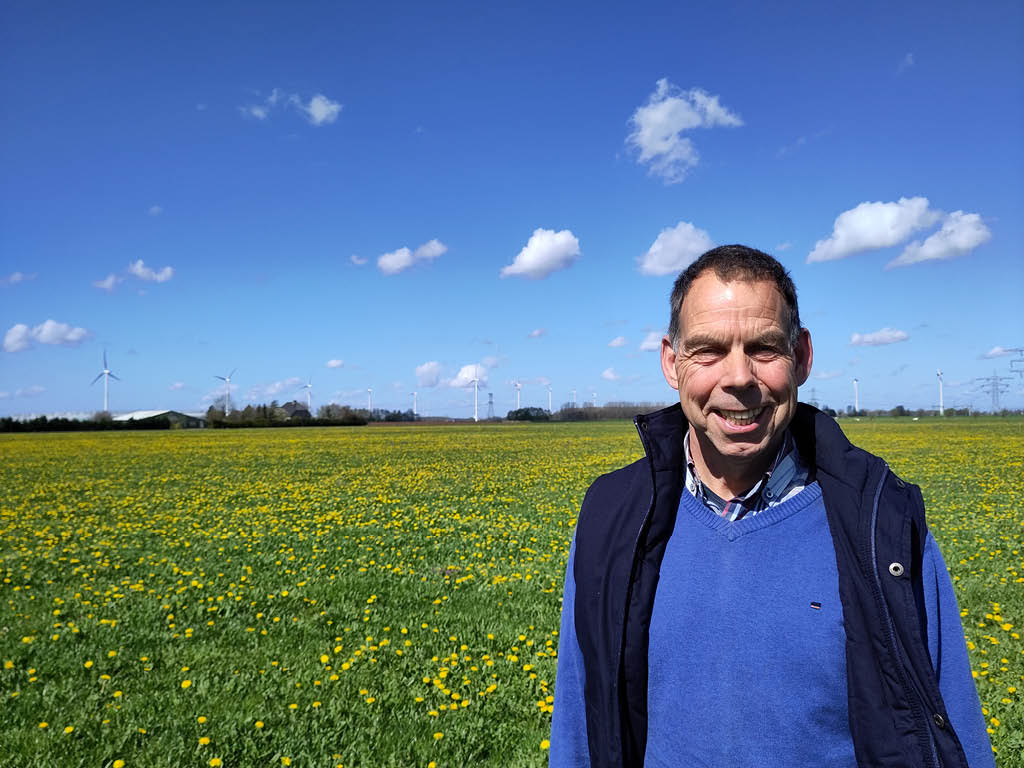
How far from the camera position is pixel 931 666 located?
1686 mm

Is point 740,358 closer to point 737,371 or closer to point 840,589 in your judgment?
point 737,371

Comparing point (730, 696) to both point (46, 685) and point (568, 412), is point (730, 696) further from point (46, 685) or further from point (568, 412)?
point (568, 412)

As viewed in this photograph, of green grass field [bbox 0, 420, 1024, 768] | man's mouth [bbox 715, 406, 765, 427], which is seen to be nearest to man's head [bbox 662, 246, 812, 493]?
man's mouth [bbox 715, 406, 765, 427]

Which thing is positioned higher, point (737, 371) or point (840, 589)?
point (737, 371)

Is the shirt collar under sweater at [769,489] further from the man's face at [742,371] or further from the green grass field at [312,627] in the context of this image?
the green grass field at [312,627]

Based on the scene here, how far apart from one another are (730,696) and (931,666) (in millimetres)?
506

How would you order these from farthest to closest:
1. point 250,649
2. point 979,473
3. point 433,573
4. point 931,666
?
point 979,473, point 433,573, point 250,649, point 931,666

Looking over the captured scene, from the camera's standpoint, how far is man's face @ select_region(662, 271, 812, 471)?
1.97 meters

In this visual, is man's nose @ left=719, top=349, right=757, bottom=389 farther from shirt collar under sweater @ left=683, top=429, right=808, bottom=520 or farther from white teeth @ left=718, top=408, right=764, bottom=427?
shirt collar under sweater @ left=683, top=429, right=808, bottom=520

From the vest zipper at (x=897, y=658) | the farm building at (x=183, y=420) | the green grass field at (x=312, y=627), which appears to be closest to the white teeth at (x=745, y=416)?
the vest zipper at (x=897, y=658)

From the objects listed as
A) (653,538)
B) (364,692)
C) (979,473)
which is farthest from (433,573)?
(979,473)

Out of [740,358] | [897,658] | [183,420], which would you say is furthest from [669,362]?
[183,420]

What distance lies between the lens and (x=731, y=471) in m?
2.03

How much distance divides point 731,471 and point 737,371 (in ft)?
1.01
